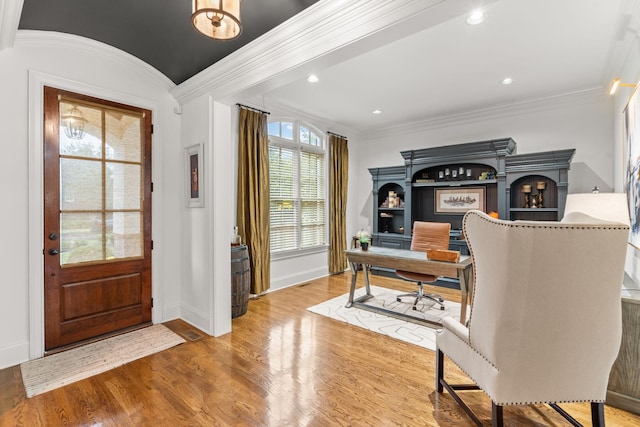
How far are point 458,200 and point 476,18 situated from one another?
329 cm

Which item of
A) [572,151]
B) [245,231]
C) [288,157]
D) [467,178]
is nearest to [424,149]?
[467,178]

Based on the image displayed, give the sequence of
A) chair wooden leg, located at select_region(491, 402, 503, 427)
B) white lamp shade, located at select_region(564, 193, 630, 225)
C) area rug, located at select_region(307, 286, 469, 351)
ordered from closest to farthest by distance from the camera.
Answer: chair wooden leg, located at select_region(491, 402, 503, 427) < white lamp shade, located at select_region(564, 193, 630, 225) < area rug, located at select_region(307, 286, 469, 351)

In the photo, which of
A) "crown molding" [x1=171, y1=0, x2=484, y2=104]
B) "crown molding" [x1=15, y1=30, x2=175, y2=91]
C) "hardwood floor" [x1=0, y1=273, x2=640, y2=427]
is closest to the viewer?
"crown molding" [x1=171, y1=0, x2=484, y2=104]

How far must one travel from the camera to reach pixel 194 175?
3.29m

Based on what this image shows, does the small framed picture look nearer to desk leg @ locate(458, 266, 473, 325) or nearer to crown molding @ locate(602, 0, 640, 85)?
desk leg @ locate(458, 266, 473, 325)

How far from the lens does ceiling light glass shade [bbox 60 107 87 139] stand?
9.02 ft

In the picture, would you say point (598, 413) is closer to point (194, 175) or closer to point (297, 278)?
point (194, 175)

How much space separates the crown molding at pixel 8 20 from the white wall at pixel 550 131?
17.4ft

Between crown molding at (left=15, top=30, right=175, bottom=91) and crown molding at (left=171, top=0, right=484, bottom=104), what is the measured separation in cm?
75

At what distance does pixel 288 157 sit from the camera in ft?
16.3

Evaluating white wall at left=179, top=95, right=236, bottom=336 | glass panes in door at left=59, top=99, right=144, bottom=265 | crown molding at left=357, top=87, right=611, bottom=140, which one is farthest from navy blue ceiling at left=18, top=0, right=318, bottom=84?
crown molding at left=357, top=87, right=611, bottom=140

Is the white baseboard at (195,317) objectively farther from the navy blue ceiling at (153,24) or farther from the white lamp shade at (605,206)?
the white lamp shade at (605,206)

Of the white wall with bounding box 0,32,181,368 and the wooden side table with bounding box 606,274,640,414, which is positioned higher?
the white wall with bounding box 0,32,181,368

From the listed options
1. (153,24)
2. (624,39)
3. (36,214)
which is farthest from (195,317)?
(624,39)
